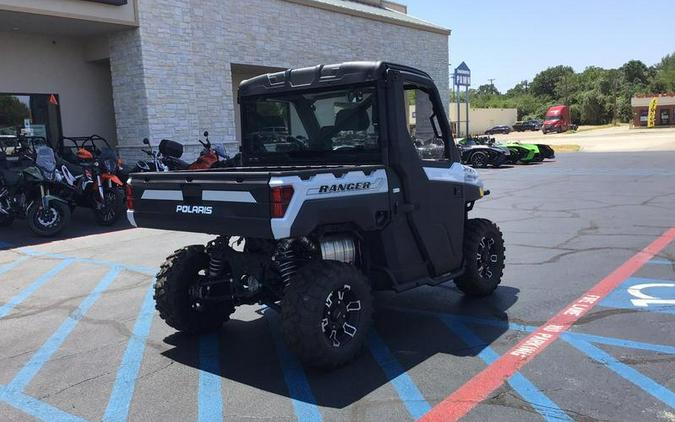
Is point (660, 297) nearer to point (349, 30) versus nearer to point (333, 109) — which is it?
point (333, 109)

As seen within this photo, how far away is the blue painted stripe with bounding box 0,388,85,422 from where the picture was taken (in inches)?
141

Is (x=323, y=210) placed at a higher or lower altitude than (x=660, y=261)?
higher

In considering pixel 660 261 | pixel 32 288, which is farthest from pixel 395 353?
pixel 32 288

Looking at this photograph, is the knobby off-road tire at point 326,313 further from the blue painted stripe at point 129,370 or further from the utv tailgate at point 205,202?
the blue painted stripe at point 129,370

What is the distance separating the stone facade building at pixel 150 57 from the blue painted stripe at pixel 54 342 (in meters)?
8.86

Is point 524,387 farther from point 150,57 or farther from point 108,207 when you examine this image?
point 150,57

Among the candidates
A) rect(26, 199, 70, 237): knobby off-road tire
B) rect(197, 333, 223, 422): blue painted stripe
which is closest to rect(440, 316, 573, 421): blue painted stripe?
rect(197, 333, 223, 422): blue painted stripe

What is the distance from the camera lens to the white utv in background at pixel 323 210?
3949mm

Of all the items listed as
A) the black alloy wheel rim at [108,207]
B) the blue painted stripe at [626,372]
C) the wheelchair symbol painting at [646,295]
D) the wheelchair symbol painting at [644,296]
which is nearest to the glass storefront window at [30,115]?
the black alloy wheel rim at [108,207]

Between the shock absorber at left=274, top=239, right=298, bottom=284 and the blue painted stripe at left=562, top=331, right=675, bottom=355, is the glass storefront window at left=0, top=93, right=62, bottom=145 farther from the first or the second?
the blue painted stripe at left=562, top=331, right=675, bottom=355

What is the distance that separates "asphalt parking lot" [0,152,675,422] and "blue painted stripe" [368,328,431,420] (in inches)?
0.6

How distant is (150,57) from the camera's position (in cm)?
1506

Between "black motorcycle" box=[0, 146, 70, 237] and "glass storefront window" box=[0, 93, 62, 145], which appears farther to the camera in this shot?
"glass storefront window" box=[0, 93, 62, 145]

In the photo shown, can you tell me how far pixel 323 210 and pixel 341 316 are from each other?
0.80 meters
